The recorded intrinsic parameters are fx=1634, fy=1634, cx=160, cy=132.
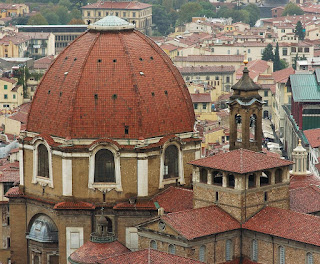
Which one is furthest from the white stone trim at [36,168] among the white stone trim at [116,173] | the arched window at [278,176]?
the arched window at [278,176]

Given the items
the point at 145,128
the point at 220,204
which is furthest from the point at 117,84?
the point at 220,204

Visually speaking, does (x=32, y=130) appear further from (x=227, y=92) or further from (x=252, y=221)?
(x=227, y=92)

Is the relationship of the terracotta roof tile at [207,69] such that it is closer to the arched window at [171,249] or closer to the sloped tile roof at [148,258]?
the arched window at [171,249]

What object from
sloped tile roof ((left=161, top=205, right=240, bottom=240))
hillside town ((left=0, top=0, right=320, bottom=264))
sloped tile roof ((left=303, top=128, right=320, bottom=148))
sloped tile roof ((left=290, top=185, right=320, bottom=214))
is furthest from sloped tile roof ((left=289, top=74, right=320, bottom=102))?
sloped tile roof ((left=161, top=205, right=240, bottom=240))

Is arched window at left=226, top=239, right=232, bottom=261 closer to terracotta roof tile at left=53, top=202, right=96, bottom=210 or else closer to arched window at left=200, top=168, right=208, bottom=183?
arched window at left=200, top=168, right=208, bottom=183

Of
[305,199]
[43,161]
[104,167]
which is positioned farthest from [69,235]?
Answer: [305,199]

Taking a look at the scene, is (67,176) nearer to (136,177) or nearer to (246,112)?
(136,177)
